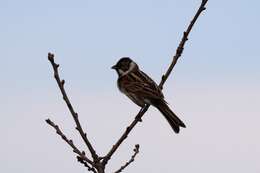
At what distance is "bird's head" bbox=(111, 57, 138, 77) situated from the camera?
10.6 m

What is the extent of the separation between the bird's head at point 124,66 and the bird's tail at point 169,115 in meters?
1.63

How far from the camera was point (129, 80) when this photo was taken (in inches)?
397

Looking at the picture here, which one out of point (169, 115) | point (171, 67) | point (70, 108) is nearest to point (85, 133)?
point (70, 108)

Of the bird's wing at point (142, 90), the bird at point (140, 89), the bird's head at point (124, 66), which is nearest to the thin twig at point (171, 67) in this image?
the bird at point (140, 89)

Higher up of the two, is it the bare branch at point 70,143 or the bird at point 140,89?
the bird at point 140,89

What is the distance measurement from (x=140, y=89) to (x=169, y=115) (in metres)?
1.24

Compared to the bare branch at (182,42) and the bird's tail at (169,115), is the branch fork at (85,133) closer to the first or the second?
the bare branch at (182,42)

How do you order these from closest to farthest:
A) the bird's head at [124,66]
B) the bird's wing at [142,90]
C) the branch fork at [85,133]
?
the branch fork at [85,133] → the bird's wing at [142,90] → the bird's head at [124,66]

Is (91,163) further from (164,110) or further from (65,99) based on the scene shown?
(164,110)

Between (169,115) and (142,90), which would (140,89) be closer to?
(142,90)

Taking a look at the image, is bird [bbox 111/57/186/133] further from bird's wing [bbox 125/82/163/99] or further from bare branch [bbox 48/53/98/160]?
bare branch [bbox 48/53/98/160]

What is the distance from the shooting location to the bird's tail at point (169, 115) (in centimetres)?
790

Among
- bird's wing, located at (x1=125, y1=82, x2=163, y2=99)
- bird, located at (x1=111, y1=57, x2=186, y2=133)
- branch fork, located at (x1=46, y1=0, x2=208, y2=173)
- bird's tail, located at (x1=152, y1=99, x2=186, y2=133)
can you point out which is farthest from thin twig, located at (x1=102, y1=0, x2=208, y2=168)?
bird's wing, located at (x1=125, y1=82, x2=163, y2=99)

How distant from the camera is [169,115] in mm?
8484
